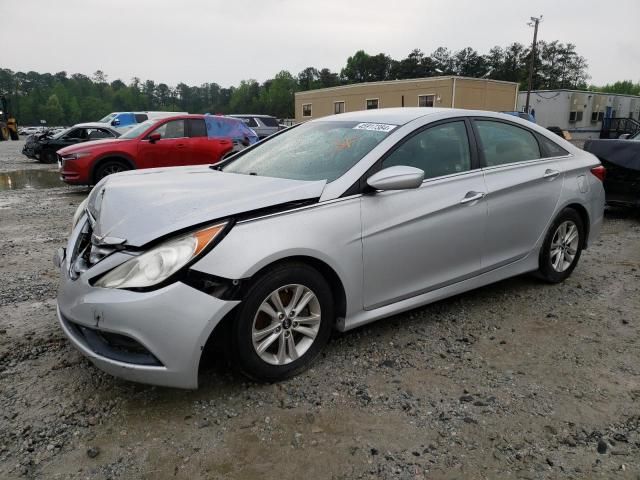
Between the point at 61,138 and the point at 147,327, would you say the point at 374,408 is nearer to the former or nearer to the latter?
the point at 147,327

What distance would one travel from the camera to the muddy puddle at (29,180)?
1227 cm

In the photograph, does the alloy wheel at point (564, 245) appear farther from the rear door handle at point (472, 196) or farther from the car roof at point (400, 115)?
the car roof at point (400, 115)

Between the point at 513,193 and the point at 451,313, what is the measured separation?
107cm

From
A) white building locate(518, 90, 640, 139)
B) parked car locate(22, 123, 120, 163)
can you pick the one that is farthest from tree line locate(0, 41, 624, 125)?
parked car locate(22, 123, 120, 163)

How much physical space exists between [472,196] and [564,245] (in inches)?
60.5

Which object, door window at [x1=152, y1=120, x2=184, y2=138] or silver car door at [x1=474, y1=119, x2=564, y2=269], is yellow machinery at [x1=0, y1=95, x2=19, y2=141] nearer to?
door window at [x1=152, y1=120, x2=184, y2=138]

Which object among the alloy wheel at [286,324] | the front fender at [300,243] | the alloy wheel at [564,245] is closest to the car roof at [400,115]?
the front fender at [300,243]

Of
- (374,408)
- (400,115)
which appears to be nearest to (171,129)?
(400,115)

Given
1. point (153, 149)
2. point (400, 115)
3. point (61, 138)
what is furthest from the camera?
point (61, 138)

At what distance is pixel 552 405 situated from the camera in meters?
2.73

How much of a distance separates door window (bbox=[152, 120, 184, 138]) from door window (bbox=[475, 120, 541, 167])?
824 centimetres

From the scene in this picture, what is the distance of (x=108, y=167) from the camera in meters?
10.2

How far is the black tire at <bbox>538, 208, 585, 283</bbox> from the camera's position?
4.36 metres

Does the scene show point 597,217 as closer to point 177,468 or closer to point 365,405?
point 365,405
